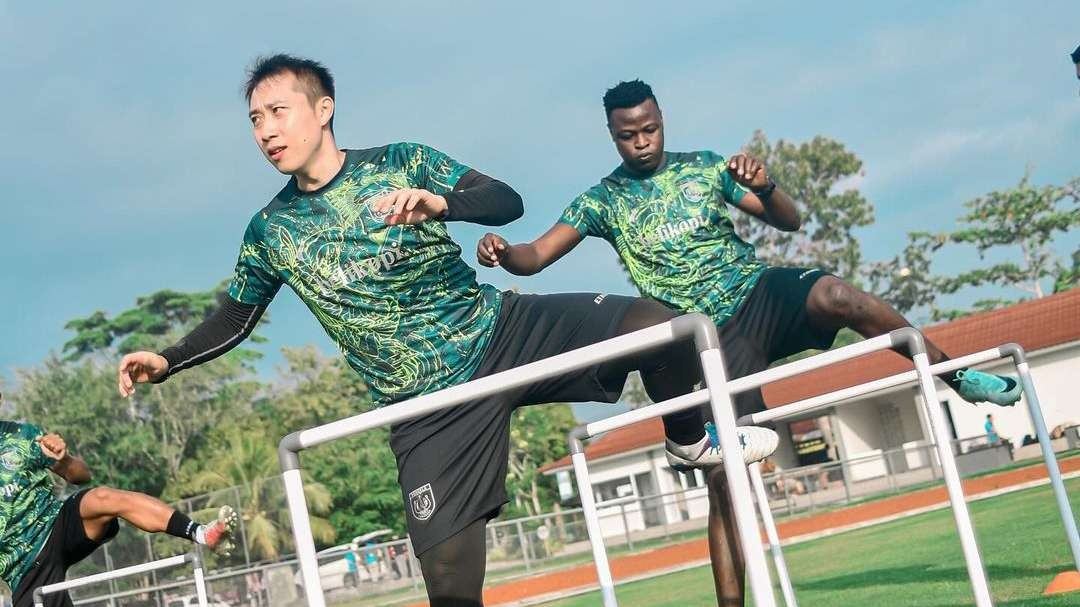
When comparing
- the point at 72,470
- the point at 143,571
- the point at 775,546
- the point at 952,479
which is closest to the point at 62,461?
the point at 72,470

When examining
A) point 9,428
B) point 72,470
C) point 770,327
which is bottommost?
point 770,327

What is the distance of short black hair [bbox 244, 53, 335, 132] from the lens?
3947 mm

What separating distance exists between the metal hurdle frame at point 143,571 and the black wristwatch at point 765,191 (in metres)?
3.01

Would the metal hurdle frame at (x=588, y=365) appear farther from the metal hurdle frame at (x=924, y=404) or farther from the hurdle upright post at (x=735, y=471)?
the metal hurdle frame at (x=924, y=404)

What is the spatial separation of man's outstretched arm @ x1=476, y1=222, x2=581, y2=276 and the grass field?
2.28 metres

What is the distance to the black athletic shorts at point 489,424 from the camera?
3525 millimetres

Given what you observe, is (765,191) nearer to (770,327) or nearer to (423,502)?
(770,327)

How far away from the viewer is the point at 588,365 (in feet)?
8.35

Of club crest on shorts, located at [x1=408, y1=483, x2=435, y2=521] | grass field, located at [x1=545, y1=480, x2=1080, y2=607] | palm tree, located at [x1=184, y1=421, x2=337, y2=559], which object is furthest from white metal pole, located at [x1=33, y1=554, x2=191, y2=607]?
palm tree, located at [x1=184, y1=421, x2=337, y2=559]

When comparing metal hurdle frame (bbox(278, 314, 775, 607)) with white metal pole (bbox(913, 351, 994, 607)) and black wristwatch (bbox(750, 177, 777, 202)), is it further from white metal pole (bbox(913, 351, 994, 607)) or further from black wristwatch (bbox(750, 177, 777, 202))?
black wristwatch (bbox(750, 177, 777, 202))

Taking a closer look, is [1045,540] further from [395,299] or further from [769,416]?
[395,299]

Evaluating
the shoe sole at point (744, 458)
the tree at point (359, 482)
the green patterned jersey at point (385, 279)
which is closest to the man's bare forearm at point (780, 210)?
the shoe sole at point (744, 458)

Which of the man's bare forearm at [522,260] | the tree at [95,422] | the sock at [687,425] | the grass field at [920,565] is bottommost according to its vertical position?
the grass field at [920,565]

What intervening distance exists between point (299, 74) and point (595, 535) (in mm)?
1869
